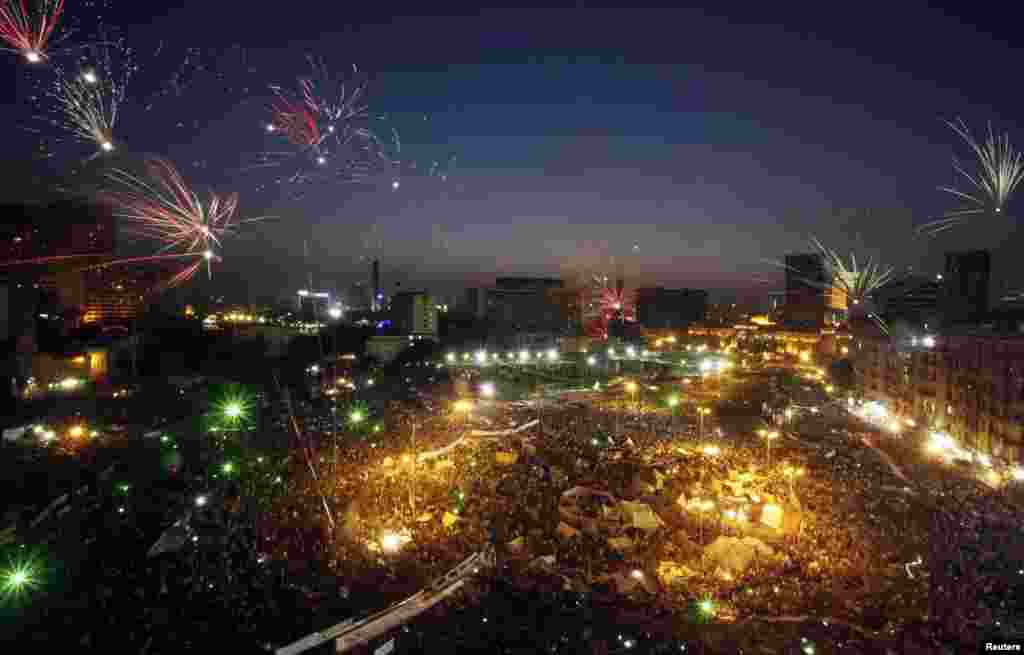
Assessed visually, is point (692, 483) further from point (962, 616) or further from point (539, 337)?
point (539, 337)

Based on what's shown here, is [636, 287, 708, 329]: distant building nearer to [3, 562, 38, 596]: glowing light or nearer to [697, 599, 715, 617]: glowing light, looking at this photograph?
[697, 599, 715, 617]: glowing light

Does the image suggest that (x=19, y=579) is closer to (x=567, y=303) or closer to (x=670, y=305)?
(x=567, y=303)

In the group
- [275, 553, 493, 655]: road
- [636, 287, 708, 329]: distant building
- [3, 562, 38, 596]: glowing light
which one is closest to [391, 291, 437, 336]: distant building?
[636, 287, 708, 329]: distant building

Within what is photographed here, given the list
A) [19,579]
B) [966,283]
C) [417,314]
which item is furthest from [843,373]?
[417,314]

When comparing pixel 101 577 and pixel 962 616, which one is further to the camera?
pixel 101 577

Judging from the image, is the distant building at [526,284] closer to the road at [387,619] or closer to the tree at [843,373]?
the tree at [843,373]

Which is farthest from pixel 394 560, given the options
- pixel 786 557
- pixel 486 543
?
pixel 786 557
